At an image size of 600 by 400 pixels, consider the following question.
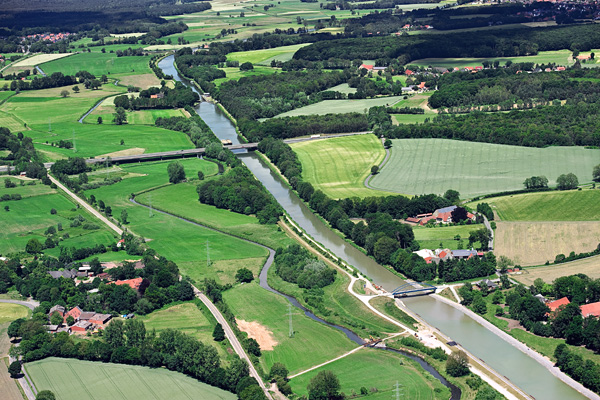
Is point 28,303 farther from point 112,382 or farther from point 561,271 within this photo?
point 561,271

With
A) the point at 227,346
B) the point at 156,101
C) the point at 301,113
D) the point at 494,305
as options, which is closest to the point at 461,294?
the point at 494,305

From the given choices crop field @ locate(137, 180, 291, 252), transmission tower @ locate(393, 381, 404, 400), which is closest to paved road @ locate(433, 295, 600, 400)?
transmission tower @ locate(393, 381, 404, 400)

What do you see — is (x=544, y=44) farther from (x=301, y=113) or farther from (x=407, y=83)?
(x=301, y=113)

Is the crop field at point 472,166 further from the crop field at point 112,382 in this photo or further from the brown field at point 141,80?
the brown field at point 141,80

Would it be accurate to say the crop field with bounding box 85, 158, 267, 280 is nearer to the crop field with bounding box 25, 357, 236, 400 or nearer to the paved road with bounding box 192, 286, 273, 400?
the paved road with bounding box 192, 286, 273, 400

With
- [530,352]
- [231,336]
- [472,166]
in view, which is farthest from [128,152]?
[530,352]

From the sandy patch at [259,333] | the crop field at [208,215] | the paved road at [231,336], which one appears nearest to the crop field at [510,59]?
the crop field at [208,215]
